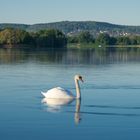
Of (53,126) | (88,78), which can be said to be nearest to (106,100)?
(53,126)

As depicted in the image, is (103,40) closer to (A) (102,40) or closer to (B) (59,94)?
(A) (102,40)

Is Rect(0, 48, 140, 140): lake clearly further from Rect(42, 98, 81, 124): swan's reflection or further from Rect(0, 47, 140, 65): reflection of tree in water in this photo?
Rect(0, 47, 140, 65): reflection of tree in water

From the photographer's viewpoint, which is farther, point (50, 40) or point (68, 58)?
point (50, 40)

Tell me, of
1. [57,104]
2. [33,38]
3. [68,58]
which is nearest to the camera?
[57,104]

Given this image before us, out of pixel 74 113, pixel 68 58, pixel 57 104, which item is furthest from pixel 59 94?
pixel 68 58

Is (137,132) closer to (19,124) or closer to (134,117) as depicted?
(134,117)

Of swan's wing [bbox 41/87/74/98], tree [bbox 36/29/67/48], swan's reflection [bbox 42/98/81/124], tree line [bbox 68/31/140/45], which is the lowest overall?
tree line [bbox 68/31/140/45]

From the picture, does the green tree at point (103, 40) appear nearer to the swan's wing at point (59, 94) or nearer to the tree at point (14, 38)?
the tree at point (14, 38)

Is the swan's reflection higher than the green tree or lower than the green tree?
higher

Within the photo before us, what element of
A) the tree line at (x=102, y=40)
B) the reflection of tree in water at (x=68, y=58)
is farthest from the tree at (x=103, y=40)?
the reflection of tree in water at (x=68, y=58)

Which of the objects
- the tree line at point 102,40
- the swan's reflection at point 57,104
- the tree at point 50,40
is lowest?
the tree line at point 102,40

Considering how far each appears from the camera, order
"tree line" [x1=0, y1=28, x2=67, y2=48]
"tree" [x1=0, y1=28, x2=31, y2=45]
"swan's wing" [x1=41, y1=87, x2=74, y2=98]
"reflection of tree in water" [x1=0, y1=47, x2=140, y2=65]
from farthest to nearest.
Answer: "tree line" [x1=0, y1=28, x2=67, y2=48], "tree" [x1=0, y1=28, x2=31, y2=45], "reflection of tree in water" [x1=0, y1=47, x2=140, y2=65], "swan's wing" [x1=41, y1=87, x2=74, y2=98]

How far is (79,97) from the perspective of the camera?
63.6 feet

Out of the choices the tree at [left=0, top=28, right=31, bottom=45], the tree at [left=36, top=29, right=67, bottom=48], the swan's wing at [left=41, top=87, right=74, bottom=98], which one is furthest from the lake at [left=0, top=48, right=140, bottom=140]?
the tree at [left=36, top=29, right=67, bottom=48]
